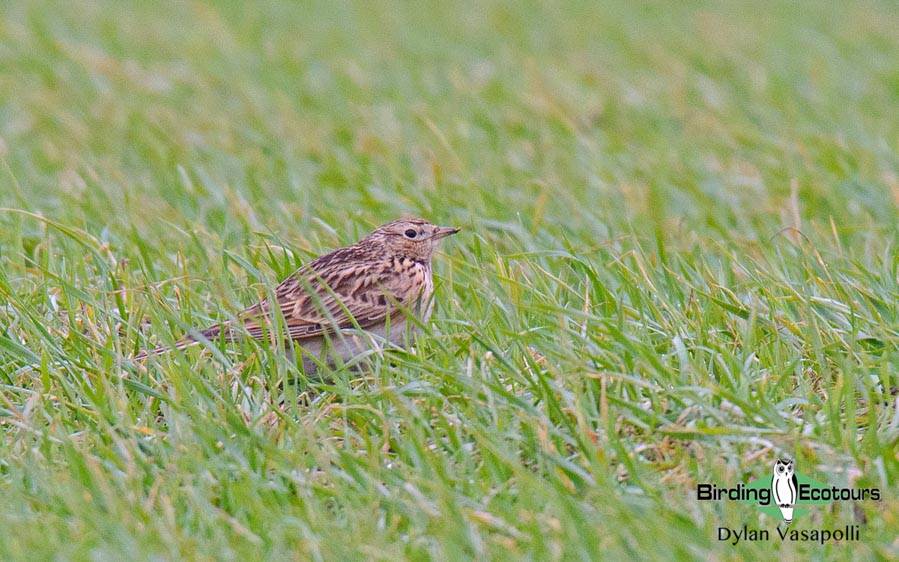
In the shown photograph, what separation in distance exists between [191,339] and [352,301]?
30.2 inches

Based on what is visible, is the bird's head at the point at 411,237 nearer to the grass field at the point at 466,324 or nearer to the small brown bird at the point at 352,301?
the small brown bird at the point at 352,301

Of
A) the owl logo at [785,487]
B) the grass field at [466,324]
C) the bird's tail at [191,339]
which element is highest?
the bird's tail at [191,339]

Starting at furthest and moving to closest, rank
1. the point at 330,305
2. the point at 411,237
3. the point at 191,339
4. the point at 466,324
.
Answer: the point at 411,237, the point at 330,305, the point at 191,339, the point at 466,324

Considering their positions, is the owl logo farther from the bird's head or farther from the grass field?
the bird's head

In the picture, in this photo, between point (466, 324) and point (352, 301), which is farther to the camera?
point (352, 301)

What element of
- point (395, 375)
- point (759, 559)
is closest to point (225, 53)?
point (395, 375)

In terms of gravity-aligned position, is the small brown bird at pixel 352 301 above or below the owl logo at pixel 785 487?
above

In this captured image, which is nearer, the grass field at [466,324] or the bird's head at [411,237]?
the grass field at [466,324]

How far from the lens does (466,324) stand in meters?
5.63

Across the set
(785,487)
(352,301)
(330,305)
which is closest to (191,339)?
(330,305)

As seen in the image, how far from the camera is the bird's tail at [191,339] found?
5.46 m

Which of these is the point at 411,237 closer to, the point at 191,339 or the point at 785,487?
the point at 191,339

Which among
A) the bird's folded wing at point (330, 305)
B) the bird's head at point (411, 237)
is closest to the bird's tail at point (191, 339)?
the bird's folded wing at point (330, 305)

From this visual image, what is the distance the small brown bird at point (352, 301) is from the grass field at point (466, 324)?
0.46 feet
